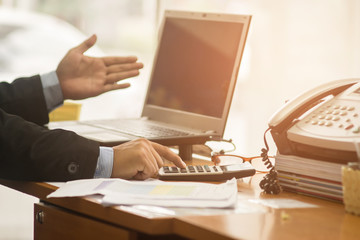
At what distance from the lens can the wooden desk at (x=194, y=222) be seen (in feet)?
3.11

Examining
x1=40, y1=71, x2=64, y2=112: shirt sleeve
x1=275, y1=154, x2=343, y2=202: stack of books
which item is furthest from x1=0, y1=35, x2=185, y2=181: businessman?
x1=40, y1=71, x2=64, y2=112: shirt sleeve

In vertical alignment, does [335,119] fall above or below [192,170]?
above

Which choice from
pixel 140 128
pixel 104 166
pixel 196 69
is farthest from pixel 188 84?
pixel 104 166

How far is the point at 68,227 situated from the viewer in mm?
1210

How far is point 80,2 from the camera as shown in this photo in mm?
4008

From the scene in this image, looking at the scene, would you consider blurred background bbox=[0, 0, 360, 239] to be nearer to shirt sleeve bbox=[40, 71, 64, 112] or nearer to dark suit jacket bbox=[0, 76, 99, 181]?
shirt sleeve bbox=[40, 71, 64, 112]

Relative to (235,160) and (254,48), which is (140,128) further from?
(254,48)

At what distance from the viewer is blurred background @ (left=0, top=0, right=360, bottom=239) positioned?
7.66 ft

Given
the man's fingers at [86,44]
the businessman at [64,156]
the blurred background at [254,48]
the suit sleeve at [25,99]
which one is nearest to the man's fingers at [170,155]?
the businessman at [64,156]

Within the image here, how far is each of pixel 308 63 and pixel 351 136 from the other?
1268 millimetres

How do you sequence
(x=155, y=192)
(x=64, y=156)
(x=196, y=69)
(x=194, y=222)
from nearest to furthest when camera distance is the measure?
Result: (x=194, y=222)
(x=155, y=192)
(x=64, y=156)
(x=196, y=69)

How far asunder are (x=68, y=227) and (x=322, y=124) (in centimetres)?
59

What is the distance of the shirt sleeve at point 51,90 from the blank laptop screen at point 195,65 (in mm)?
338

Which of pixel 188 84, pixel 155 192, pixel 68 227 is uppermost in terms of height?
pixel 188 84
